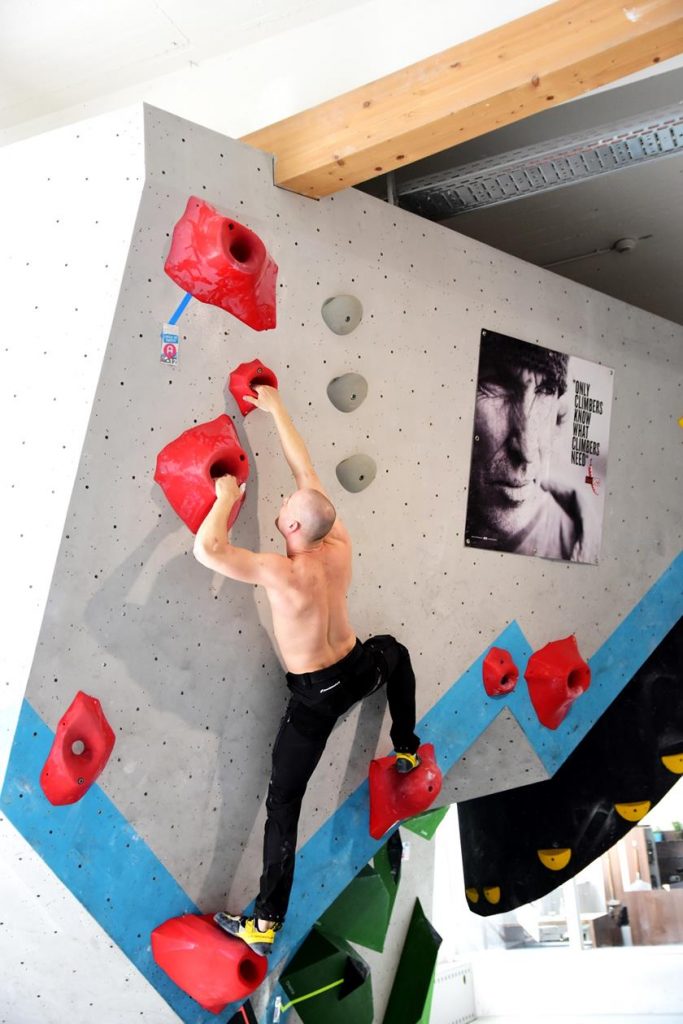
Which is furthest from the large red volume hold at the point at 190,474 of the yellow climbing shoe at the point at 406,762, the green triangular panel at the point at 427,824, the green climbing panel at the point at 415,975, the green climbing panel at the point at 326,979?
the green climbing panel at the point at 415,975

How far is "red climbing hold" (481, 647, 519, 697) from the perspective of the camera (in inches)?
144

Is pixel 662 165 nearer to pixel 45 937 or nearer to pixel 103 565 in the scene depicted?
pixel 103 565

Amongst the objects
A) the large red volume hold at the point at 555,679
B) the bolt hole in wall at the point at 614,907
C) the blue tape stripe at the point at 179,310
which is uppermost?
the blue tape stripe at the point at 179,310

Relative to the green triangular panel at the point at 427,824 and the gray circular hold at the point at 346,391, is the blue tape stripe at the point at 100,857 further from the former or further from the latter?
the green triangular panel at the point at 427,824

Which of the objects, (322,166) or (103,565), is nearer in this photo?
(103,565)

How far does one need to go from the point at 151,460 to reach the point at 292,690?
0.82m

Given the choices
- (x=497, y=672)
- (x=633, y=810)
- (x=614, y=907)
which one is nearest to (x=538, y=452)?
(x=497, y=672)

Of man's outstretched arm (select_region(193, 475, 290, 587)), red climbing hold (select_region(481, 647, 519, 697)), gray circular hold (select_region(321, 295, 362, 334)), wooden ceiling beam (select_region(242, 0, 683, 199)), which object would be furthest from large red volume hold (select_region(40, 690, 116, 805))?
wooden ceiling beam (select_region(242, 0, 683, 199))

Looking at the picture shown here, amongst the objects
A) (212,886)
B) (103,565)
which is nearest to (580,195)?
(103,565)

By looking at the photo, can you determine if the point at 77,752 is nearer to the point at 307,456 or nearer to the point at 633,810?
the point at 307,456

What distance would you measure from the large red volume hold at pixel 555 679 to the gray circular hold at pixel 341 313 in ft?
4.92

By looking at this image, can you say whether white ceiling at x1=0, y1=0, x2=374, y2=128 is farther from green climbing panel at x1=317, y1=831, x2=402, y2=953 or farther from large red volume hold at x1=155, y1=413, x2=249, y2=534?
green climbing panel at x1=317, y1=831, x2=402, y2=953

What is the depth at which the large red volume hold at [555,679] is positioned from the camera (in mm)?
3809

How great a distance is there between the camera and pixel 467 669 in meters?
3.62
